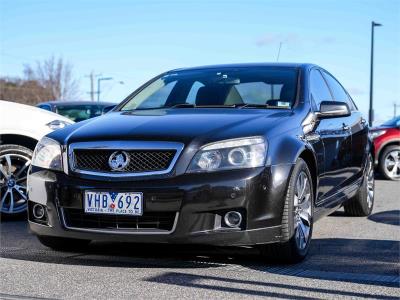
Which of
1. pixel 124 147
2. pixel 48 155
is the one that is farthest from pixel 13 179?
pixel 124 147

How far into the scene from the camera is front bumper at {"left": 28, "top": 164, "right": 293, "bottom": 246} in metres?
4.27

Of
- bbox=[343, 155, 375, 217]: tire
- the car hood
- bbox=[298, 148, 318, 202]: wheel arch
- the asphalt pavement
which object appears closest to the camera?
the asphalt pavement

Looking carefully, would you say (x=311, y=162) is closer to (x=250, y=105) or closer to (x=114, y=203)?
(x=250, y=105)

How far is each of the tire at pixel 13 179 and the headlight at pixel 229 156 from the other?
287cm

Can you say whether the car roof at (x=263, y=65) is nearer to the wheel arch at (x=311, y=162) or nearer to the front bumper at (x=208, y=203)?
the wheel arch at (x=311, y=162)

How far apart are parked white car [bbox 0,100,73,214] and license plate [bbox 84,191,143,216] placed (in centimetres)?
242

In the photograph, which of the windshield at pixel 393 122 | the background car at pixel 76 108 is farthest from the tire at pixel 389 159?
the background car at pixel 76 108

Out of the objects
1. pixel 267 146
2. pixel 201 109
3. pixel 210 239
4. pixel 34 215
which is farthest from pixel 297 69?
pixel 34 215

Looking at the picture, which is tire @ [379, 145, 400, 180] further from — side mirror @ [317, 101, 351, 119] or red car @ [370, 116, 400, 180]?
side mirror @ [317, 101, 351, 119]

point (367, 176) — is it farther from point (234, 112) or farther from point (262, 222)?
point (262, 222)

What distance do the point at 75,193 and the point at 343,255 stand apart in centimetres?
208

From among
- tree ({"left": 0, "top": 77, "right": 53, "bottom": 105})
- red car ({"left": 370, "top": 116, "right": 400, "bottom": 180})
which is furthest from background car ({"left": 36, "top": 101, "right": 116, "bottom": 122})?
tree ({"left": 0, "top": 77, "right": 53, "bottom": 105})

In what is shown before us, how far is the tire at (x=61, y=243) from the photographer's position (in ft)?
16.7

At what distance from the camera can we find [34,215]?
4.87 m
